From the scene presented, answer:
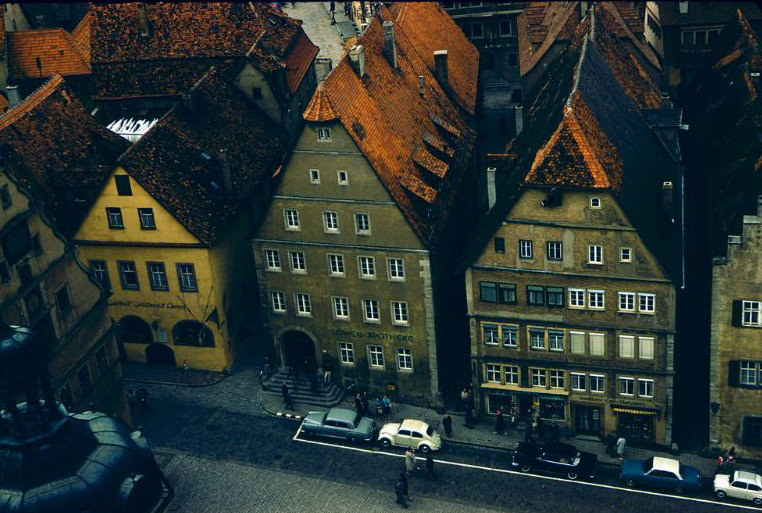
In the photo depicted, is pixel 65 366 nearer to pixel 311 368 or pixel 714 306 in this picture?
pixel 311 368

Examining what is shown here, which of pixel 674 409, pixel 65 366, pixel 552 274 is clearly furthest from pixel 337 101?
pixel 674 409

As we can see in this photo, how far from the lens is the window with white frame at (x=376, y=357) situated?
7912 cm

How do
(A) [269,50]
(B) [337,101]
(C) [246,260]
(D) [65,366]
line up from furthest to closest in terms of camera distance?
(A) [269,50], (C) [246,260], (B) [337,101], (D) [65,366]

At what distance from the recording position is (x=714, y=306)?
2670 inches

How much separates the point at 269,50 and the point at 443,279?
2929cm

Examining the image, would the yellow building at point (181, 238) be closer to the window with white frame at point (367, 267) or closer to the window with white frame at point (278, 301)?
the window with white frame at point (278, 301)

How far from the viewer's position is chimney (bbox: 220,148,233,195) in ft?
270

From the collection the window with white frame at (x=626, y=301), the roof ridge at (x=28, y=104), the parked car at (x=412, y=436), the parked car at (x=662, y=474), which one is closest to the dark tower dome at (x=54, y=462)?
the parked car at (x=412, y=436)

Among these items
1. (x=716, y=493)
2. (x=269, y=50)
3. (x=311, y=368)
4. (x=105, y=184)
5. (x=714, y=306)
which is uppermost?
(x=269, y=50)

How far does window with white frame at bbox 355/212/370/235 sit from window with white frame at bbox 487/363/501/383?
1255 centimetres

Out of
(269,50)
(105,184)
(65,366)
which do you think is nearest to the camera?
(65,366)

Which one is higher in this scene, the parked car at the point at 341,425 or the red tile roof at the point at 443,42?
the red tile roof at the point at 443,42

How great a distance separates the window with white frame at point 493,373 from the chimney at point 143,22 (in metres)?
44.6

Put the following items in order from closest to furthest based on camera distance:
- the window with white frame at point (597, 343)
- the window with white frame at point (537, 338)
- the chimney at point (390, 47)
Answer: the window with white frame at point (597, 343), the window with white frame at point (537, 338), the chimney at point (390, 47)
